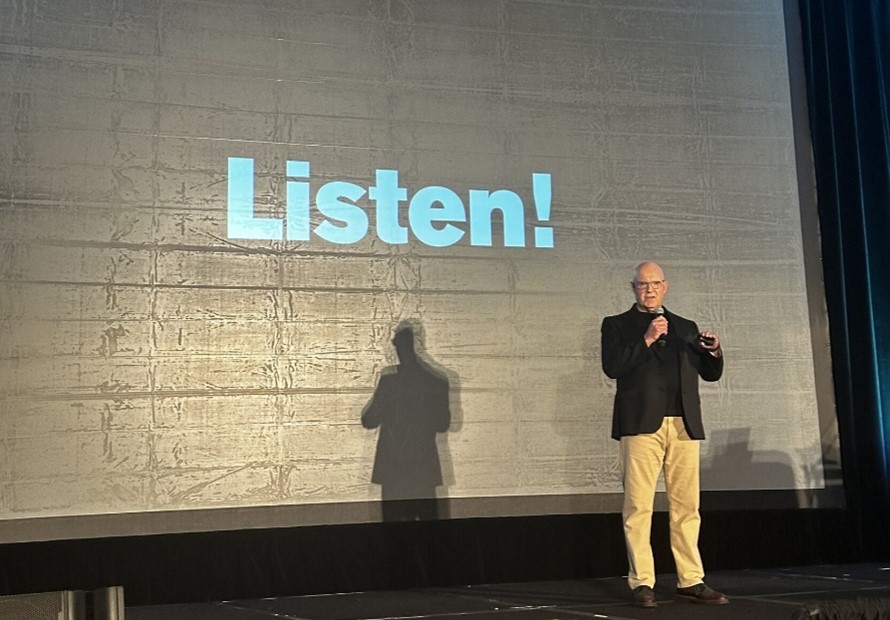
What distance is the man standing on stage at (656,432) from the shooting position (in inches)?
159

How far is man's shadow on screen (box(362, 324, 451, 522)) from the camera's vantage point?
5004mm

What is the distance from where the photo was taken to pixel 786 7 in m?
6.08

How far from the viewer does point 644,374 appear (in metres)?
4.12

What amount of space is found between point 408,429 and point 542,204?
1372mm

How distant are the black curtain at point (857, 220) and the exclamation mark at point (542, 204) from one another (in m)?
1.66

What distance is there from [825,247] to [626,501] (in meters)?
2.55

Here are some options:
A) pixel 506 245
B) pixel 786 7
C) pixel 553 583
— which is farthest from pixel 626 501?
pixel 786 7

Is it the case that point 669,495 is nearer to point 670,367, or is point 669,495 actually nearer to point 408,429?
point 670,367

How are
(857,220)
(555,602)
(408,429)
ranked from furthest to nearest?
(857,220), (408,429), (555,602)

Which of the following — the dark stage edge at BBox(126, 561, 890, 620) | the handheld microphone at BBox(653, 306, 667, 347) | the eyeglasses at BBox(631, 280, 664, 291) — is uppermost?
the eyeglasses at BBox(631, 280, 664, 291)

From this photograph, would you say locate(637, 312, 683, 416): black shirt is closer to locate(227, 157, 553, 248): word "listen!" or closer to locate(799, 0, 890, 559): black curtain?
locate(227, 157, 553, 248): word "listen!"

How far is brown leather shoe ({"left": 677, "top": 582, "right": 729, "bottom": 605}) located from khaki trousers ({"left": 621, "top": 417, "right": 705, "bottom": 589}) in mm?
23

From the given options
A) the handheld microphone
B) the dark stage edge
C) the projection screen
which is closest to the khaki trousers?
the dark stage edge

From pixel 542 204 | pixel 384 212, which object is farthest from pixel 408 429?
pixel 542 204
